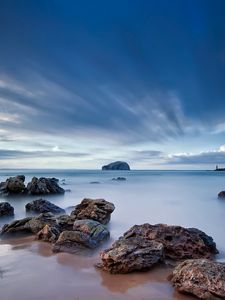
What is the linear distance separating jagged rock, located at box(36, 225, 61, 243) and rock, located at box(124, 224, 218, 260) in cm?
233

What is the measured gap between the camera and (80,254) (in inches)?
309

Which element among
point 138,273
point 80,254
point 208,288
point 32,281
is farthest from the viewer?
point 80,254

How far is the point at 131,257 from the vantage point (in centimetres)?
662

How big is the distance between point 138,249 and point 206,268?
5.84 ft

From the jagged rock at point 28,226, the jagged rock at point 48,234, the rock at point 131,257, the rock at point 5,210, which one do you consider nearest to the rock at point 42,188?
the rock at point 5,210

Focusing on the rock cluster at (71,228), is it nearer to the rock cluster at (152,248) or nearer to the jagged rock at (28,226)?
the jagged rock at (28,226)

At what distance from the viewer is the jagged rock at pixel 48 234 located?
29.9ft

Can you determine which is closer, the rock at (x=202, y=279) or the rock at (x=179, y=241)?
the rock at (x=202, y=279)

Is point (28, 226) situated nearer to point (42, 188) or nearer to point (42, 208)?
point (42, 208)

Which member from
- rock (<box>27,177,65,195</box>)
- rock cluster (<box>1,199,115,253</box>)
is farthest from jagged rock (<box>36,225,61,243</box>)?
rock (<box>27,177,65,195</box>)

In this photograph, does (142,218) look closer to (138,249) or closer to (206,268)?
(138,249)

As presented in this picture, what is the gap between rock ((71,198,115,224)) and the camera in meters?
12.3

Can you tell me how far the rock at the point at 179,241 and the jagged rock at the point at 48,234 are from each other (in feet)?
7.66

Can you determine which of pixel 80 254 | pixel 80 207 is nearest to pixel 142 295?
pixel 80 254
